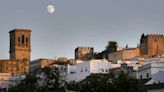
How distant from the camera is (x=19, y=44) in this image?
18512 centimetres

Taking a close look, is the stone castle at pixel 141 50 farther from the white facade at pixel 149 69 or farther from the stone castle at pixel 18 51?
the white facade at pixel 149 69

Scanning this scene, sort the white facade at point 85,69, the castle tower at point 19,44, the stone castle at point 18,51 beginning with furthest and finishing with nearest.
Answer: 1. the castle tower at point 19,44
2. the stone castle at point 18,51
3. the white facade at point 85,69

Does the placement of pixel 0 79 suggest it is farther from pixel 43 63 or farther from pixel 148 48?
pixel 148 48

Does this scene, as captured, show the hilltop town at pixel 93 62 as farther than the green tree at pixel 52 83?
Yes

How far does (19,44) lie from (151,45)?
34928 millimetres

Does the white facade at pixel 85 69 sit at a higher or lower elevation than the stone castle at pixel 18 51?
lower

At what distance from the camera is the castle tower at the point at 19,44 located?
7126 inches

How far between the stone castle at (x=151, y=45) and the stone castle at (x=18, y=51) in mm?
23946

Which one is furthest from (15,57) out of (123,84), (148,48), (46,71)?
(123,84)

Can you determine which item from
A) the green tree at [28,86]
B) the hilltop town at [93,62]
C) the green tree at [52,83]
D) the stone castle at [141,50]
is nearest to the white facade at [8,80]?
the hilltop town at [93,62]

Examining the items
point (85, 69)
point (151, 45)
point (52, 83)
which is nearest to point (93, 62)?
point (85, 69)

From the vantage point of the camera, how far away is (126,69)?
123m

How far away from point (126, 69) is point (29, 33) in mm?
65871

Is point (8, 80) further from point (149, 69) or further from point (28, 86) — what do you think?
point (28, 86)
